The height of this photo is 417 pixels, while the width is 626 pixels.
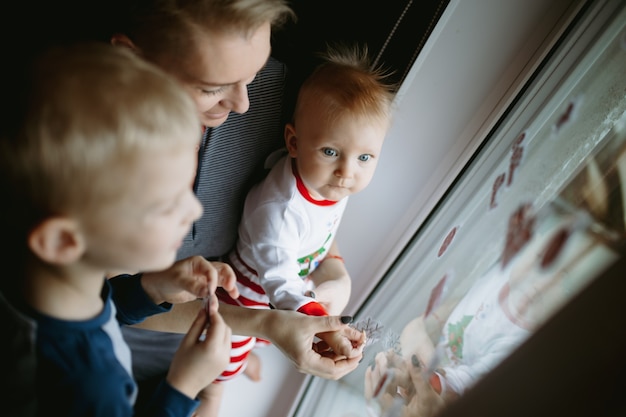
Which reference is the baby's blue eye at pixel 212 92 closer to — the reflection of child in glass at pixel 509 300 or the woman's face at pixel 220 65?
the woman's face at pixel 220 65

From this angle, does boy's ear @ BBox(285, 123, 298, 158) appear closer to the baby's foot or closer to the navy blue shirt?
the navy blue shirt

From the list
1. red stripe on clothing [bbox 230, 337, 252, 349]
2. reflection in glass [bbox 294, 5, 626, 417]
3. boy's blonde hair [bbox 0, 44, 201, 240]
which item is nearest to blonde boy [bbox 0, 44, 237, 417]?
boy's blonde hair [bbox 0, 44, 201, 240]

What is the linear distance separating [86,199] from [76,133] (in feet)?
0.22

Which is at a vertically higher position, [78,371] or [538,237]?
[538,237]

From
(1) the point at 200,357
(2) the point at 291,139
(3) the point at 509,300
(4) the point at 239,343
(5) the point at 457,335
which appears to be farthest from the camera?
(4) the point at 239,343

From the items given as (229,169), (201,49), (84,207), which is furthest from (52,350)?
(229,169)

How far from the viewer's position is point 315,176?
1.03 metres

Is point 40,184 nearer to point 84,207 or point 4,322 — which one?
point 84,207

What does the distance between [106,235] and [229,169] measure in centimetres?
55

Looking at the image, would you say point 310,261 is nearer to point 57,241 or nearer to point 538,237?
point 538,237

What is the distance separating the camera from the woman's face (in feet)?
2.52

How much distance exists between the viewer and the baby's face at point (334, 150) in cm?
99

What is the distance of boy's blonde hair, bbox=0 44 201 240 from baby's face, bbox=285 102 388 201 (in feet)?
1.56

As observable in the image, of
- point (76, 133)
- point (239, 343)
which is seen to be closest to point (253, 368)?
point (239, 343)
